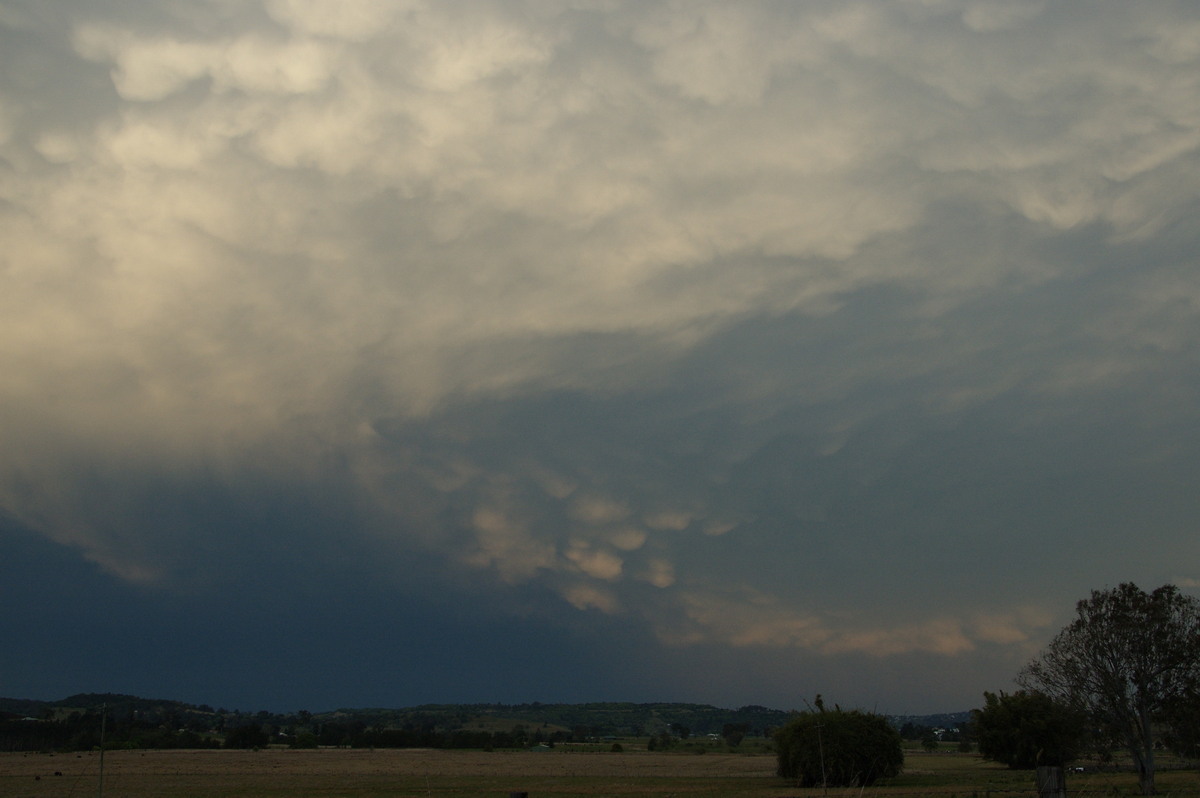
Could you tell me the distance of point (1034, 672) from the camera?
152 ft

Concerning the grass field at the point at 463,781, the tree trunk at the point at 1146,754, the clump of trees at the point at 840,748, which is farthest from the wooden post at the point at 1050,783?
the clump of trees at the point at 840,748

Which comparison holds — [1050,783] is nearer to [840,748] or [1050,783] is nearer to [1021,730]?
[840,748]

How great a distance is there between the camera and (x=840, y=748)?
197ft

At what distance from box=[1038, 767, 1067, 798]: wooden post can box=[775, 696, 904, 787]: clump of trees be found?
2220 inches

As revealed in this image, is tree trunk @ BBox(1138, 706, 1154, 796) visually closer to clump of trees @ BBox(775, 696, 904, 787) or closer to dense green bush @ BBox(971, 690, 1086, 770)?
clump of trees @ BBox(775, 696, 904, 787)

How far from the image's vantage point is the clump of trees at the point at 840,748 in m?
59.9

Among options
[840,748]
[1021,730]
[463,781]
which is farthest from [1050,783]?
[1021,730]

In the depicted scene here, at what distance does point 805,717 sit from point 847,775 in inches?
217

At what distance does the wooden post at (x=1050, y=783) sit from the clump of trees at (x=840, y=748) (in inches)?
2220

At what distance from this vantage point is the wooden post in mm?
7641

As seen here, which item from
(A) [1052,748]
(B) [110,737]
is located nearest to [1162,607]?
(A) [1052,748]

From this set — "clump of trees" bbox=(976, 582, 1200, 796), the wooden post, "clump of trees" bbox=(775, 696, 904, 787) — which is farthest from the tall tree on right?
the wooden post

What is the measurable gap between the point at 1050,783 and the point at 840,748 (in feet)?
190

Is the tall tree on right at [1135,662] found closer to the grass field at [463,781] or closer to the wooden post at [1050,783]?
the grass field at [463,781]
